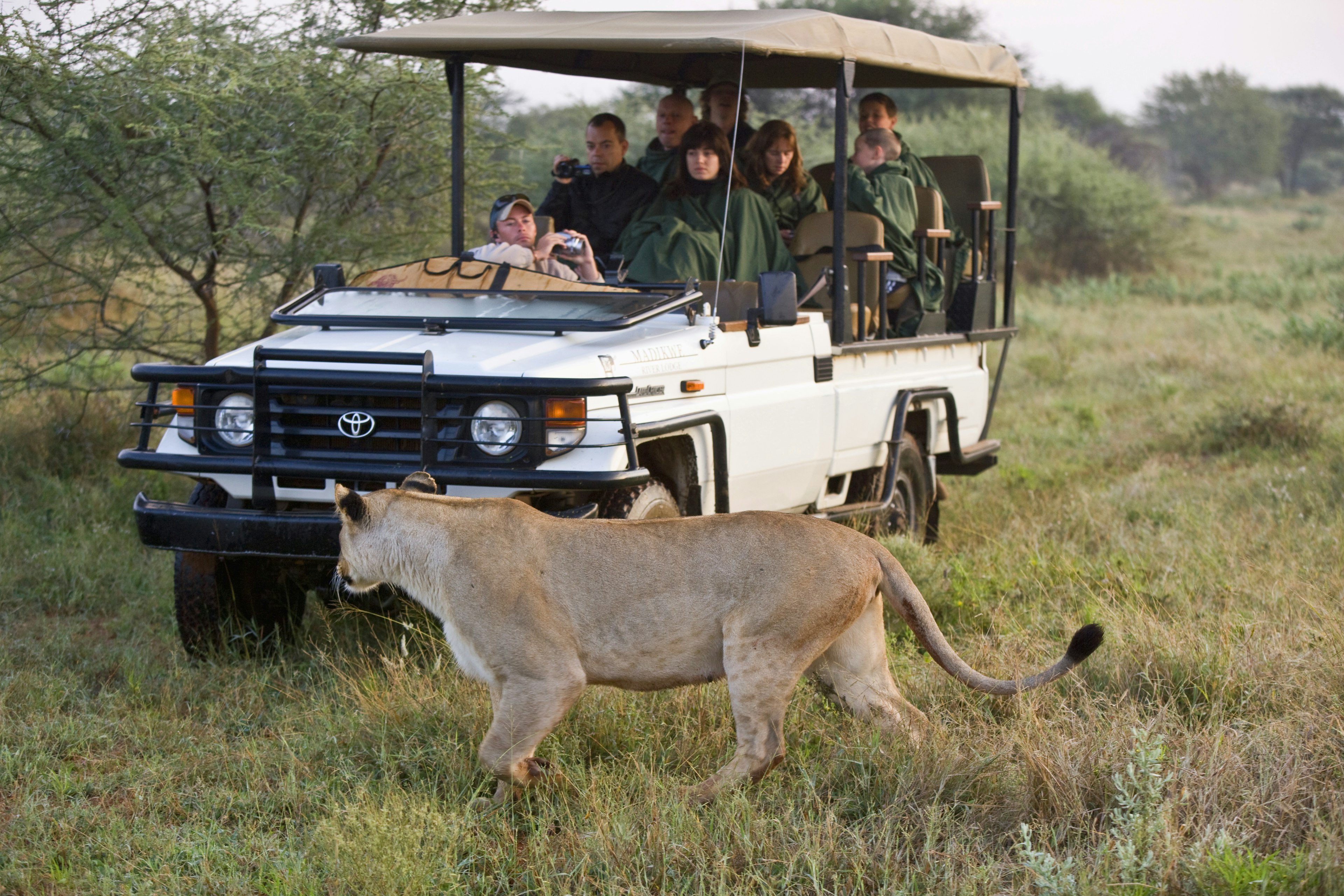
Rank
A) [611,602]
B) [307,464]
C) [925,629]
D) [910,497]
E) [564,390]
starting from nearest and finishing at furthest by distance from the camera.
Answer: [611,602] < [925,629] < [564,390] < [307,464] < [910,497]

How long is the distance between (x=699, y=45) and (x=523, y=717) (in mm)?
2644

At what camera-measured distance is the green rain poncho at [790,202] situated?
689 cm

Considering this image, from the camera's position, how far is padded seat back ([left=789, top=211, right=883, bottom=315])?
644cm

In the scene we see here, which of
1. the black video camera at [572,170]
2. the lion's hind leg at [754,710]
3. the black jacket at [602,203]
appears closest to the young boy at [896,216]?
the black jacket at [602,203]

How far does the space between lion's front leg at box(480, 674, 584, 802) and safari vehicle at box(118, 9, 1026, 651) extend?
2.94 feet

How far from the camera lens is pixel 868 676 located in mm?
3955

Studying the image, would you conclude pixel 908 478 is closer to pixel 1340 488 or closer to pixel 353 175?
pixel 1340 488

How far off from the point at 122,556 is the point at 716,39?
143 inches

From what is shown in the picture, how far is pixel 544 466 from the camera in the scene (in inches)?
172

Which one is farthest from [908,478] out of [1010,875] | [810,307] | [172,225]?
[172,225]

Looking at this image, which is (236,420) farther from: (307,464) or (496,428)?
(496,428)

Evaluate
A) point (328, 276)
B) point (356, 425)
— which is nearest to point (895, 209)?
point (328, 276)

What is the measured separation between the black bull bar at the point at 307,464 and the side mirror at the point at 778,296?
88cm

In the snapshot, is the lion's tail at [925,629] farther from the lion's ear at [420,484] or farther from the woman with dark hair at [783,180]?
the woman with dark hair at [783,180]
